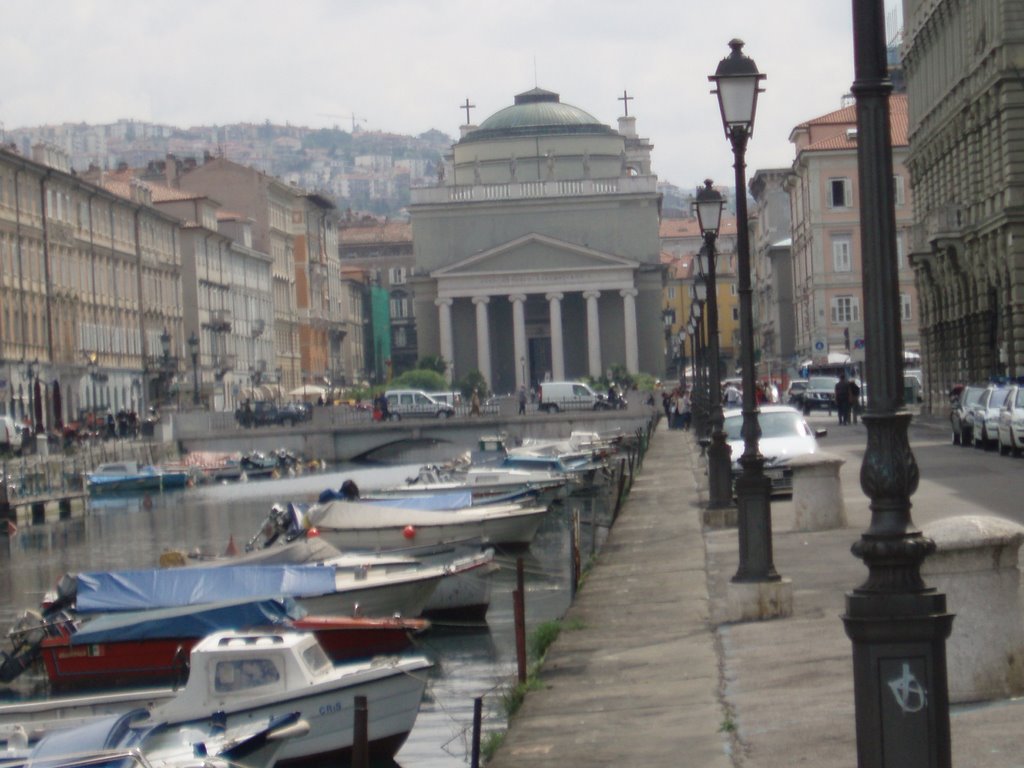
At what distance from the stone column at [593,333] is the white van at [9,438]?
66542 mm

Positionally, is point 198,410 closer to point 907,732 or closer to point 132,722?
point 132,722

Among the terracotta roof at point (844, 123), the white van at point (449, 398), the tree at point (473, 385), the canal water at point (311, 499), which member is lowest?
the canal water at point (311, 499)

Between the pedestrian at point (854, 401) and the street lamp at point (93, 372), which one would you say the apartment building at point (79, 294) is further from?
the pedestrian at point (854, 401)

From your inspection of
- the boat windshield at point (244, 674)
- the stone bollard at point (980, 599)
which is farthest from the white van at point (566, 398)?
the stone bollard at point (980, 599)

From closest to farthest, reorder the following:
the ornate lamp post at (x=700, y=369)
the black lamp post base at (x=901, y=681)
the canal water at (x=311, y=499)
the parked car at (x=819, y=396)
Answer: the black lamp post base at (x=901, y=681), the canal water at (x=311, y=499), the ornate lamp post at (x=700, y=369), the parked car at (x=819, y=396)

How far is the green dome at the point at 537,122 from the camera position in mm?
149875

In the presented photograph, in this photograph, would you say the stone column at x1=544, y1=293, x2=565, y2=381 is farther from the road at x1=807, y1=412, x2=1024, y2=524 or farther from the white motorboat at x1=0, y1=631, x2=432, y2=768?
the white motorboat at x1=0, y1=631, x2=432, y2=768

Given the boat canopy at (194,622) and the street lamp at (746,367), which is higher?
the street lamp at (746,367)

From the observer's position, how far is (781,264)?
134500 mm

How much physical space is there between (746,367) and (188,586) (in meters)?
12.1

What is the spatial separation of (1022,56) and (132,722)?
42302mm

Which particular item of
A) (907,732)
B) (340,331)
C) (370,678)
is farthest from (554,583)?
(340,331)

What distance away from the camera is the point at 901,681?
7805 millimetres

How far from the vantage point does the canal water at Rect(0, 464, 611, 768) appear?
21.8m
